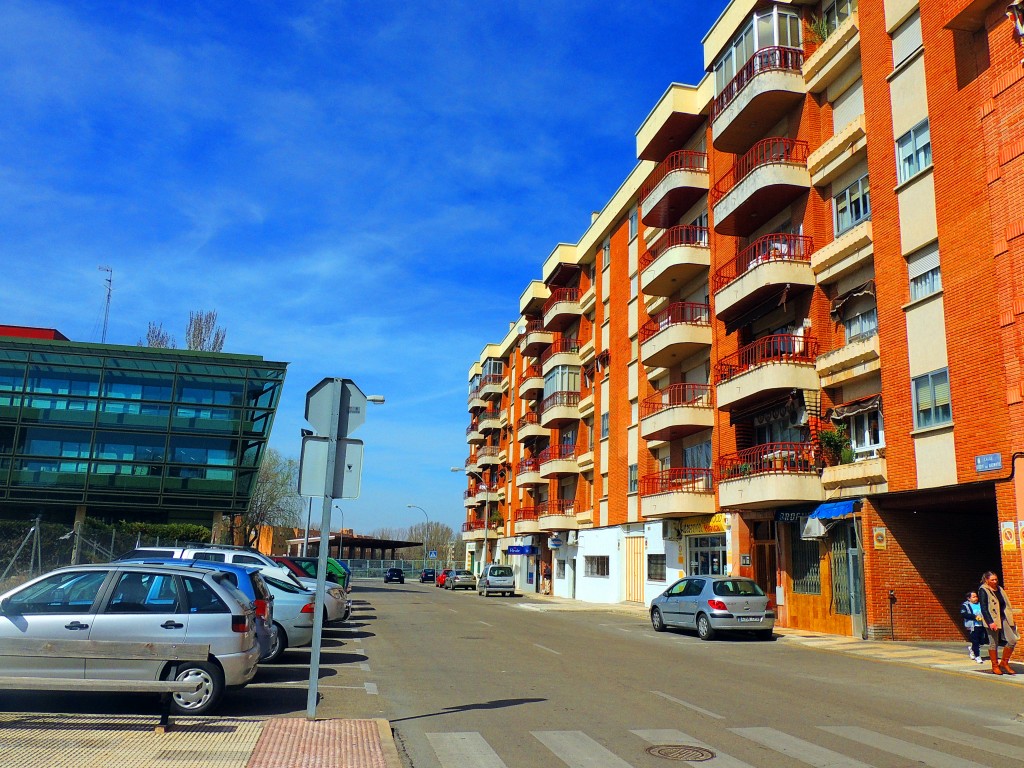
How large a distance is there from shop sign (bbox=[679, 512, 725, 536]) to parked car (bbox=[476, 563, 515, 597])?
55.7 ft

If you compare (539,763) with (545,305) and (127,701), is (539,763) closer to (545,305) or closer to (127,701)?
(127,701)

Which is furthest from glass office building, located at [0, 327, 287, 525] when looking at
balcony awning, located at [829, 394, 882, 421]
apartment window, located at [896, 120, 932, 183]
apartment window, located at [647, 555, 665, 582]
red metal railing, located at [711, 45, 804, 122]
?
apartment window, located at [896, 120, 932, 183]

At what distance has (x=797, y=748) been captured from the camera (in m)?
8.17

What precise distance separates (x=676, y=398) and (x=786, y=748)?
26132 millimetres

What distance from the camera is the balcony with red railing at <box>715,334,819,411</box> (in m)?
23.9

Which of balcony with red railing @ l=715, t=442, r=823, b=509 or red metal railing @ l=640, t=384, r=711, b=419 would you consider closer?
balcony with red railing @ l=715, t=442, r=823, b=509

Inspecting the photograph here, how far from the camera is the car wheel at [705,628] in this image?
69.4 ft

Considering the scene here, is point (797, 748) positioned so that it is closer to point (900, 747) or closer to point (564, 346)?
point (900, 747)

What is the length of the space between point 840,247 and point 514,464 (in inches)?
1660

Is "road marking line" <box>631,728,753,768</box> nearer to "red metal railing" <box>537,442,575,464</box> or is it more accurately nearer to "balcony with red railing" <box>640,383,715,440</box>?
"balcony with red railing" <box>640,383,715,440</box>

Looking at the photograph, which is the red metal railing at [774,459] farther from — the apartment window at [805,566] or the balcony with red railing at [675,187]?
the balcony with red railing at [675,187]

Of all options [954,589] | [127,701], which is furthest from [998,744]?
[954,589]

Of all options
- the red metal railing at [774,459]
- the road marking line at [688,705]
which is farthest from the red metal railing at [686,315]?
the road marking line at [688,705]

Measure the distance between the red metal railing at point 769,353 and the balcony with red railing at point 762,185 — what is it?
164 inches
